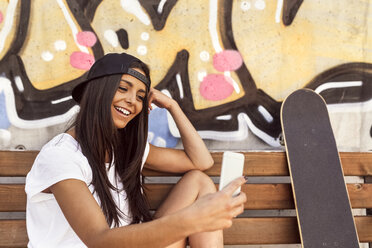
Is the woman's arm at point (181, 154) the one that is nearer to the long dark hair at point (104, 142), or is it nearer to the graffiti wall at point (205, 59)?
the long dark hair at point (104, 142)

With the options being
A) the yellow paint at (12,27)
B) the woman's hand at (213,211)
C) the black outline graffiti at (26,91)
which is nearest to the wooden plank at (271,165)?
the black outline graffiti at (26,91)

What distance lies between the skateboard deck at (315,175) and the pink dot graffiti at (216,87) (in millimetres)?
458

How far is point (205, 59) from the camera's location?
3104mm

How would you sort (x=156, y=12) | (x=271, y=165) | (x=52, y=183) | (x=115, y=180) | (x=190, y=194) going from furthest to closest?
1. (x=156, y=12)
2. (x=271, y=165)
3. (x=190, y=194)
4. (x=115, y=180)
5. (x=52, y=183)

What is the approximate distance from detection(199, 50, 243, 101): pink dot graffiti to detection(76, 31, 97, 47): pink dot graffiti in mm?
850

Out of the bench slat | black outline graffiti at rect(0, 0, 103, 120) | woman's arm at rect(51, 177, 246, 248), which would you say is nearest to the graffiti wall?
black outline graffiti at rect(0, 0, 103, 120)

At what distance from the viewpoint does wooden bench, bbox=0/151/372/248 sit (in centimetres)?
247

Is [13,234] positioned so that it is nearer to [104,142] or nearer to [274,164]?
[104,142]

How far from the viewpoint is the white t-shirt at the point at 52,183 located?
1708 millimetres

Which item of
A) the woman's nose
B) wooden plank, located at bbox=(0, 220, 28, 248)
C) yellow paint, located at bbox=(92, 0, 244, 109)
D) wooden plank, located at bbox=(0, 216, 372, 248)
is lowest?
wooden plank, located at bbox=(0, 216, 372, 248)

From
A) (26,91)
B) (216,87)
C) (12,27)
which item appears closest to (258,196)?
(216,87)

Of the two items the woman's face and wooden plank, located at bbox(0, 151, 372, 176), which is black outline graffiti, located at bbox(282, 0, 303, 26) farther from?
the woman's face

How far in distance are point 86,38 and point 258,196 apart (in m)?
1.64

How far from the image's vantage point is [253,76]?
3.13 metres
